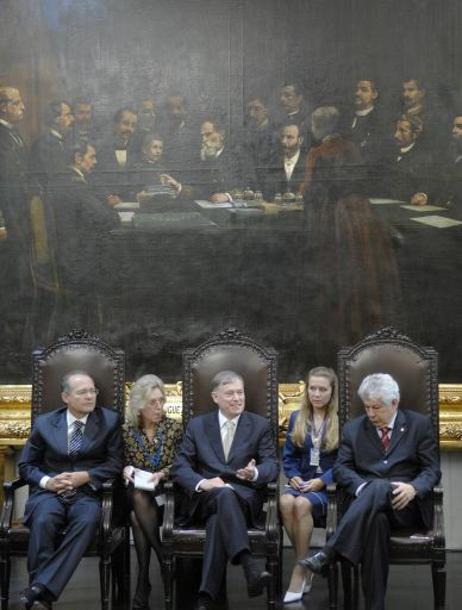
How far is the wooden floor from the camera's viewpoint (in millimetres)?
7188

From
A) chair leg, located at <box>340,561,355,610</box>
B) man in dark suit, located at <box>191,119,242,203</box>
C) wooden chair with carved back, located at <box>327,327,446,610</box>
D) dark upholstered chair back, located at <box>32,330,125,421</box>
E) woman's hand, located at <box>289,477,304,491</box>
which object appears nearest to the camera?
chair leg, located at <box>340,561,355,610</box>

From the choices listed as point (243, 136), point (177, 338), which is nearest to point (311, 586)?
point (177, 338)

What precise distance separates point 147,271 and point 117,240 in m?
0.34

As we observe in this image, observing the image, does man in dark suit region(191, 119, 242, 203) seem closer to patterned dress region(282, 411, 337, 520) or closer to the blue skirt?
patterned dress region(282, 411, 337, 520)

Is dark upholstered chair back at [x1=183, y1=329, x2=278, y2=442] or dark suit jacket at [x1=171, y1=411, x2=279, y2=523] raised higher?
dark upholstered chair back at [x1=183, y1=329, x2=278, y2=442]

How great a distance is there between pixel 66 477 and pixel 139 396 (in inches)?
28.3

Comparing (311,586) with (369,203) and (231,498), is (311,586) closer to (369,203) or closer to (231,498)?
(231,498)

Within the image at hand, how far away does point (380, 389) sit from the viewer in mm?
7121

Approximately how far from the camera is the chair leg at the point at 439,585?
6727 millimetres

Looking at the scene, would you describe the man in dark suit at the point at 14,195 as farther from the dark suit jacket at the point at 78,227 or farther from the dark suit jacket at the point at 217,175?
the dark suit jacket at the point at 217,175

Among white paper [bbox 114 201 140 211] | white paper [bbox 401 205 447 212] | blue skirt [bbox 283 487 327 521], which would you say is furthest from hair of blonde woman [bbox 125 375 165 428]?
white paper [bbox 401 205 447 212]

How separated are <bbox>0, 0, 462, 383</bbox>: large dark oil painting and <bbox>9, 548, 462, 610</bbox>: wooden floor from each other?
154 centimetres

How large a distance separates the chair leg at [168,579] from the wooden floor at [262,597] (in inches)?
11.1

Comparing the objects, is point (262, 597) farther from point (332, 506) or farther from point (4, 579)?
point (4, 579)
